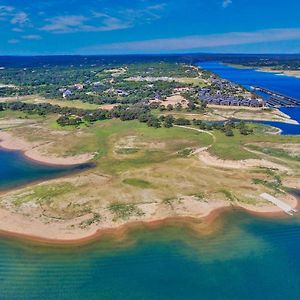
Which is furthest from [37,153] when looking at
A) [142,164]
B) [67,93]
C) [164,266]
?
[67,93]

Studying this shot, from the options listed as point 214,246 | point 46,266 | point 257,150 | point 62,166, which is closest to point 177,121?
point 257,150

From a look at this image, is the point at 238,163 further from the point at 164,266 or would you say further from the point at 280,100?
the point at 280,100

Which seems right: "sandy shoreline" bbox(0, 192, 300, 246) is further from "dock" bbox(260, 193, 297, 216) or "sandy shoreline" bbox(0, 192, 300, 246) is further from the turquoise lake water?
the turquoise lake water

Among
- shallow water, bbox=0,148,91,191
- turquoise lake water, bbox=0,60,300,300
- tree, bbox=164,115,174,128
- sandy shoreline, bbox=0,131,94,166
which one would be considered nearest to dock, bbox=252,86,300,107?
tree, bbox=164,115,174,128

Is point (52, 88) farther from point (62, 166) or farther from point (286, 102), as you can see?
point (62, 166)

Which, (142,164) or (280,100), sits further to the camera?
(280,100)
